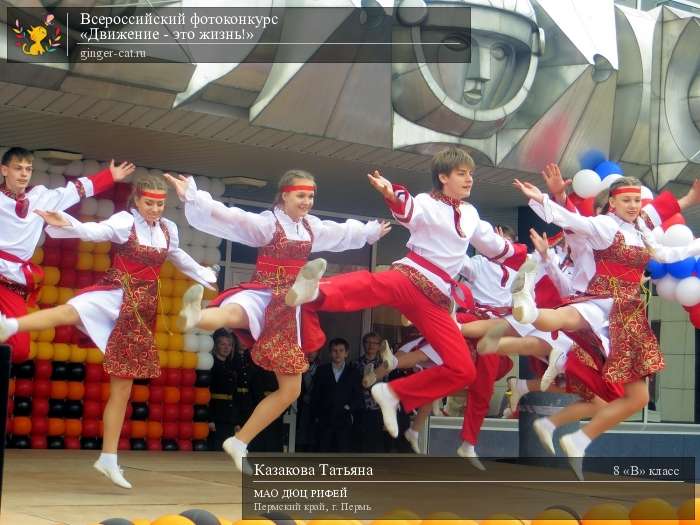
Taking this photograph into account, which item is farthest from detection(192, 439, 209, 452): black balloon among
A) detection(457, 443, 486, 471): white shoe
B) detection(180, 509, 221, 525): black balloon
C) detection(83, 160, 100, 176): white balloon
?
detection(180, 509, 221, 525): black balloon

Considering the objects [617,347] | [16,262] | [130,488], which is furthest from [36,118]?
[617,347]

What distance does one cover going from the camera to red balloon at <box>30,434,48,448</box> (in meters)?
9.10

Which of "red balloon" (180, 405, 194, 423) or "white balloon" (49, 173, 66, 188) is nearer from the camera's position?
"white balloon" (49, 173, 66, 188)

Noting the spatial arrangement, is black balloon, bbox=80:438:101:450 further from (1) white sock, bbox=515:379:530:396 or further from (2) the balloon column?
(1) white sock, bbox=515:379:530:396

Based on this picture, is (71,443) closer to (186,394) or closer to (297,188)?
(186,394)

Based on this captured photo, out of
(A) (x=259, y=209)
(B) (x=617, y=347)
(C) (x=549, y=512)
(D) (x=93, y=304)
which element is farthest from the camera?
(A) (x=259, y=209)

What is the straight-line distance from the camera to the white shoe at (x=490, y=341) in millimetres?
6957

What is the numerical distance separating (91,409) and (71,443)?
32 centimetres

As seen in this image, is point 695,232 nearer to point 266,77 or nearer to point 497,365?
Answer: point 497,365

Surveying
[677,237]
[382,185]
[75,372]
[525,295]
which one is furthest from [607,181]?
[75,372]

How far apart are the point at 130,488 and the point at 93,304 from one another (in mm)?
1102

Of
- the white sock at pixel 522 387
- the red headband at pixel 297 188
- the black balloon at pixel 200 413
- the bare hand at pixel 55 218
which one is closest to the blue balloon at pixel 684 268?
the white sock at pixel 522 387

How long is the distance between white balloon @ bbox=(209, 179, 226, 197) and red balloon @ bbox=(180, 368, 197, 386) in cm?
160

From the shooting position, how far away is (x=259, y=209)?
10766 mm
